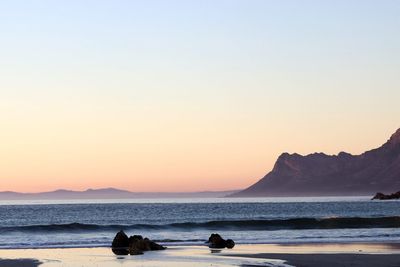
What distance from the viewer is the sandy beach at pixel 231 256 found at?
114 feet

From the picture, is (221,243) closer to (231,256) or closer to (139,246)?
(139,246)

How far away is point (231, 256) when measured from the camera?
3869 cm

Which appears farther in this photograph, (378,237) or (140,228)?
(140,228)

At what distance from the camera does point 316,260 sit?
36031 millimetres

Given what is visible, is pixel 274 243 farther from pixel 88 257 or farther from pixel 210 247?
pixel 88 257

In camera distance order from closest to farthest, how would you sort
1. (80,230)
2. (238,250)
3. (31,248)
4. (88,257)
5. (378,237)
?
1. (88,257)
2. (238,250)
3. (31,248)
4. (378,237)
5. (80,230)

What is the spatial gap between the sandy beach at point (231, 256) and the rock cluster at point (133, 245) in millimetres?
620

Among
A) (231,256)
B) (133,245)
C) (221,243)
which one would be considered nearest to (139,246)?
(133,245)

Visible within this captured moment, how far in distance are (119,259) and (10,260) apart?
565 cm

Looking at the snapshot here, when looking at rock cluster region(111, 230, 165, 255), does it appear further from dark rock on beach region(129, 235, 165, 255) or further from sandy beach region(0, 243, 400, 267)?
sandy beach region(0, 243, 400, 267)

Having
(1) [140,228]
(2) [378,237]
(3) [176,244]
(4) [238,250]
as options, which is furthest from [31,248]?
(1) [140,228]

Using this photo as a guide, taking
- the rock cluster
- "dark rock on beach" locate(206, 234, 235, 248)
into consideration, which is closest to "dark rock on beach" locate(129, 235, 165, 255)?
the rock cluster

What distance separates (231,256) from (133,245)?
6065 mm

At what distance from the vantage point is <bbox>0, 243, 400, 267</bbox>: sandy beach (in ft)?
114
